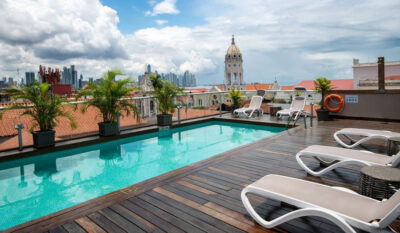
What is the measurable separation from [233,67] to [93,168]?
83061mm

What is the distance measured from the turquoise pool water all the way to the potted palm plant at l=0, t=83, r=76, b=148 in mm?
399

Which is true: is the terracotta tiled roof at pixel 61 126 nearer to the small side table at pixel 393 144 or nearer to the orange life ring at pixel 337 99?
the orange life ring at pixel 337 99

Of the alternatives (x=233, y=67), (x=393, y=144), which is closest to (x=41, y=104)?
(x=393, y=144)

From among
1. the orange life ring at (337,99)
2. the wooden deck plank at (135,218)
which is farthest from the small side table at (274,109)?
the wooden deck plank at (135,218)

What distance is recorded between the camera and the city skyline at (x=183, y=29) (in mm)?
11047

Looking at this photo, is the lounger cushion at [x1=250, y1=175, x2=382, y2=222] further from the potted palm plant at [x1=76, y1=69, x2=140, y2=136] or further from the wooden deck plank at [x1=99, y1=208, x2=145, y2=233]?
the potted palm plant at [x1=76, y1=69, x2=140, y2=136]

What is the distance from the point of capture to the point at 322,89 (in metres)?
8.31

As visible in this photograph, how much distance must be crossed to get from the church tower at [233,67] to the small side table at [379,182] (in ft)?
274

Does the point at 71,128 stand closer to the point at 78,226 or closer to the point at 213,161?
the point at 213,161

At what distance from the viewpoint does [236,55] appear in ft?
281

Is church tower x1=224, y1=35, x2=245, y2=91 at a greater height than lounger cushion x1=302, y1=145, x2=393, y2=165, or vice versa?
church tower x1=224, y1=35, x2=245, y2=91

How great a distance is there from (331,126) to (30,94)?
729 cm

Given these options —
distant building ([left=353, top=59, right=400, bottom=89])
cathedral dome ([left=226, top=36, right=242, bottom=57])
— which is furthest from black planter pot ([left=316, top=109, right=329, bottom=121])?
cathedral dome ([left=226, top=36, right=242, bottom=57])

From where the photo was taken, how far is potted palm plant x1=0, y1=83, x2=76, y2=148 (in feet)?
18.9
